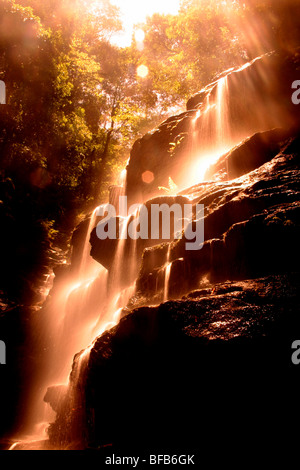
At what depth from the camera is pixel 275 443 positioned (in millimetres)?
2182

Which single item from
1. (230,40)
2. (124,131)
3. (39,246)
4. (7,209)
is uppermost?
(230,40)

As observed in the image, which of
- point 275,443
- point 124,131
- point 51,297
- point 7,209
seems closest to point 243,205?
point 275,443

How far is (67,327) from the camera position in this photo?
372 inches

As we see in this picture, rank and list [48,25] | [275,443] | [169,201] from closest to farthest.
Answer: [275,443] < [169,201] < [48,25]

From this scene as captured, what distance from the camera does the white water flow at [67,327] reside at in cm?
729

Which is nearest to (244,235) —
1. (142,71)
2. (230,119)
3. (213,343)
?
(213,343)

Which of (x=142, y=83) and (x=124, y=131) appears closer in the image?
(x=124, y=131)

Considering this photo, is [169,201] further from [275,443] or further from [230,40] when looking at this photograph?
[230,40]

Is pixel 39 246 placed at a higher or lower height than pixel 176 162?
lower

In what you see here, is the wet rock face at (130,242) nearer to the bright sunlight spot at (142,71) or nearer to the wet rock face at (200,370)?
the wet rock face at (200,370)

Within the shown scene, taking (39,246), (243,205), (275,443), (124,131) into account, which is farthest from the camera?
(124,131)

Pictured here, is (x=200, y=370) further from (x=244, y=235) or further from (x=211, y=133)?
(x=211, y=133)

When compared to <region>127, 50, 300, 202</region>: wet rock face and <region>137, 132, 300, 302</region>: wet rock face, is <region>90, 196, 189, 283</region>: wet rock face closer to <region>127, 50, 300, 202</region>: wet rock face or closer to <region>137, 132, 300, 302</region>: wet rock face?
<region>137, 132, 300, 302</region>: wet rock face
